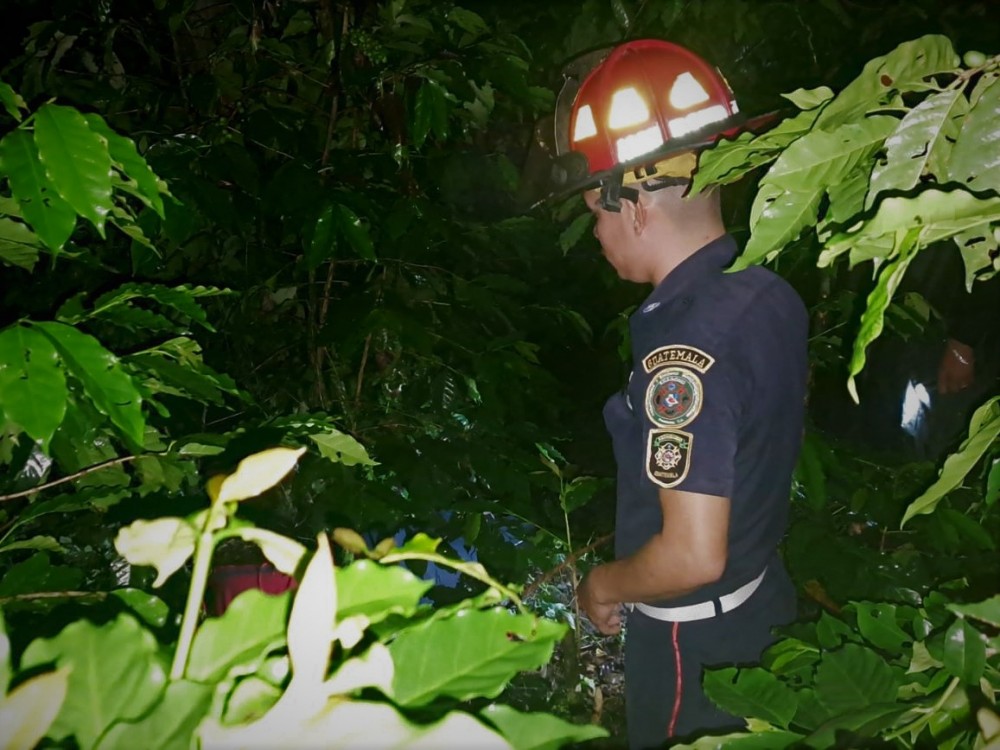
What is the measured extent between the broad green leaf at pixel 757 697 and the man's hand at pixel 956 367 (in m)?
1.86

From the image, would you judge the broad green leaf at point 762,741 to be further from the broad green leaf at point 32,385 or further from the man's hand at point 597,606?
the man's hand at point 597,606

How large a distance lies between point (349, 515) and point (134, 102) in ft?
3.59

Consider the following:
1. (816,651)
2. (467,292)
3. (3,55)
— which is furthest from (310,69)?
(816,651)

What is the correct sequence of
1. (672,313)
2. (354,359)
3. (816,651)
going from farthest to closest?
(354,359) < (672,313) < (816,651)

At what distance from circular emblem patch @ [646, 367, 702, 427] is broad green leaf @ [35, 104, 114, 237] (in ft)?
2.33

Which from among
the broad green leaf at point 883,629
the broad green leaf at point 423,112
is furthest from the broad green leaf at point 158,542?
the broad green leaf at point 423,112

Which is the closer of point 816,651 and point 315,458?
point 816,651

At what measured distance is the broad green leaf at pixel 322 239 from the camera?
1201mm

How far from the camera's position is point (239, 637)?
12.1 inches

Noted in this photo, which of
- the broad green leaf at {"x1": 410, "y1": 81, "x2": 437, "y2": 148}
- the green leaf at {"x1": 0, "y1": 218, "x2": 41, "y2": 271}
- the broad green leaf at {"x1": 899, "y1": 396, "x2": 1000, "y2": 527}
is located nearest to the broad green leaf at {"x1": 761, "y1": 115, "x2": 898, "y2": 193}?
the broad green leaf at {"x1": 899, "y1": 396, "x2": 1000, "y2": 527}

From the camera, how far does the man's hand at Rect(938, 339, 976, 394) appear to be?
206cm

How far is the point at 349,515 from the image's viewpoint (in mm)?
1205

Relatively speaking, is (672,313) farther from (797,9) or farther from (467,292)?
(797,9)

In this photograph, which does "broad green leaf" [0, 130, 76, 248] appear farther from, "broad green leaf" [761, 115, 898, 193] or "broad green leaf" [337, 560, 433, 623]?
"broad green leaf" [761, 115, 898, 193]
